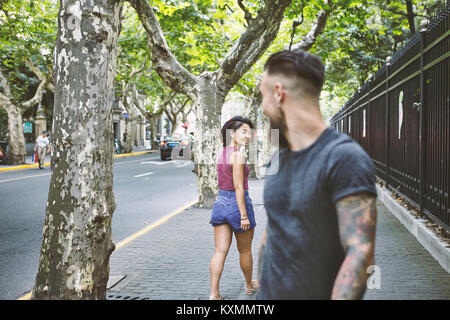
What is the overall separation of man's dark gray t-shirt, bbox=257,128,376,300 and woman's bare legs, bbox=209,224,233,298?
255 cm

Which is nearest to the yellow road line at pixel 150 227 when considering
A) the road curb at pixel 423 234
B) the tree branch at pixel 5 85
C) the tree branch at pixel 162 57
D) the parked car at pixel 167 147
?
the tree branch at pixel 162 57

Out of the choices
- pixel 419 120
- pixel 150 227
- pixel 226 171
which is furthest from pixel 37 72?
pixel 226 171

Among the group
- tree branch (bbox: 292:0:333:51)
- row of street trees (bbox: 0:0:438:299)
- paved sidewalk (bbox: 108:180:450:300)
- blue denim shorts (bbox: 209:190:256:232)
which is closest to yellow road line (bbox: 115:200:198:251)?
paved sidewalk (bbox: 108:180:450:300)

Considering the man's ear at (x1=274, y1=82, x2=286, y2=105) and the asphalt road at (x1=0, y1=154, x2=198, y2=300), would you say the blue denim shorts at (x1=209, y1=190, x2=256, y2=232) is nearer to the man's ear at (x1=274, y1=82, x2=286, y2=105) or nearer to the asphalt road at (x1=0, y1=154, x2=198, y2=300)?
the asphalt road at (x1=0, y1=154, x2=198, y2=300)

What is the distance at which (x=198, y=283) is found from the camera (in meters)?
5.18

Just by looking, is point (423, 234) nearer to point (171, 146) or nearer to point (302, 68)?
Answer: point (302, 68)

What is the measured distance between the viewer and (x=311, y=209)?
1762 millimetres

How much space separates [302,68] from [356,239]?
64 centimetres

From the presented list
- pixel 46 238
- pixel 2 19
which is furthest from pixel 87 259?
pixel 2 19

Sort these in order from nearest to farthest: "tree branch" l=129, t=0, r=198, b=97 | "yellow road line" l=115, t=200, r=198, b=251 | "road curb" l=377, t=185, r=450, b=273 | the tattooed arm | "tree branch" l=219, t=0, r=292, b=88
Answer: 1. the tattooed arm
2. "road curb" l=377, t=185, r=450, b=273
3. "yellow road line" l=115, t=200, r=198, b=251
4. "tree branch" l=219, t=0, r=292, b=88
5. "tree branch" l=129, t=0, r=198, b=97

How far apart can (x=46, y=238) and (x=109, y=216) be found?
21.5 inches

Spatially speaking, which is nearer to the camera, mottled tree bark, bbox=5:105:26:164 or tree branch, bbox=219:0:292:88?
tree branch, bbox=219:0:292:88

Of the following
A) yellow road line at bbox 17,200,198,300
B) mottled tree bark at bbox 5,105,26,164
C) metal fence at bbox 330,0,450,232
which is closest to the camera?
metal fence at bbox 330,0,450,232

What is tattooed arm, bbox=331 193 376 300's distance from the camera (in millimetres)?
1662
